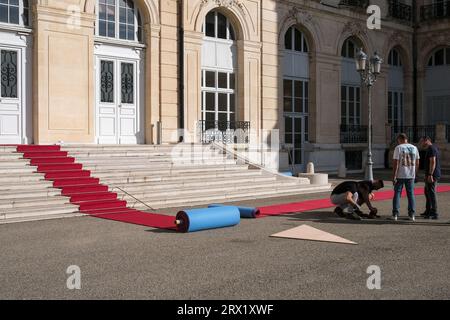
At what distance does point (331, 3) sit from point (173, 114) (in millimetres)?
10266

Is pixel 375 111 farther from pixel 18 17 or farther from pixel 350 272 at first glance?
pixel 350 272

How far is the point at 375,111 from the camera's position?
1075 inches

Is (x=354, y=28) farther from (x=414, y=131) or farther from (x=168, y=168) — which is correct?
(x=168, y=168)

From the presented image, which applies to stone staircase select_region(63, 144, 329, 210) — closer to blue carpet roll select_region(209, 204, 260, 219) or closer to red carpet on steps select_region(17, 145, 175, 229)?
red carpet on steps select_region(17, 145, 175, 229)

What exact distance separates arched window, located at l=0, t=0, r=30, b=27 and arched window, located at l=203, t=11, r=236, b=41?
262 inches

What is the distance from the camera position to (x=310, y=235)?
930 cm

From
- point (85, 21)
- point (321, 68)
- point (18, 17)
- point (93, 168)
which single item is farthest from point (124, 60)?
point (321, 68)

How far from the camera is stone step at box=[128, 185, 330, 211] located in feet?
44.1

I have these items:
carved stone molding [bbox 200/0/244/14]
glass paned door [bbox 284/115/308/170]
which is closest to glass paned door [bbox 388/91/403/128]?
glass paned door [bbox 284/115/308/170]

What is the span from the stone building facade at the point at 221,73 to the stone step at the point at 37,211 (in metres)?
4.81

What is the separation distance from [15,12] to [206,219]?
32.8 feet

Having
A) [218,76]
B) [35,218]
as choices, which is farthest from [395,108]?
[35,218]
